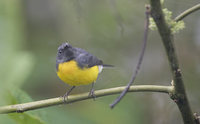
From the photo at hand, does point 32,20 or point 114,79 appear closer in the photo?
point 114,79

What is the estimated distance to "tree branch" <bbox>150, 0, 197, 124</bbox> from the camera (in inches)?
46.5

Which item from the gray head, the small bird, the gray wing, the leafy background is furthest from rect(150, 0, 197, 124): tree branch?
the gray head

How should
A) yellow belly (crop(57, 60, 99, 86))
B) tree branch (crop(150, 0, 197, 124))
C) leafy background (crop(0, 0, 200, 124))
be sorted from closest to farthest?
1. tree branch (crop(150, 0, 197, 124))
2. yellow belly (crop(57, 60, 99, 86))
3. leafy background (crop(0, 0, 200, 124))

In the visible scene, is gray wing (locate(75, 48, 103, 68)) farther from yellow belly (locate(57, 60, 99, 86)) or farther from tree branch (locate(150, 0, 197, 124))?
tree branch (locate(150, 0, 197, 124))

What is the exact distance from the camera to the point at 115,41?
5484 millimetres

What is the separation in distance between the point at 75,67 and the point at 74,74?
156 mm

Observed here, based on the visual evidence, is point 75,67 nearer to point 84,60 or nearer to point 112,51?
point 84,60

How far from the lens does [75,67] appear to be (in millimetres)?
3621

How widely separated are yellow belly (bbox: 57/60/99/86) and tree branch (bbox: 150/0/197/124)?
6.15 ft

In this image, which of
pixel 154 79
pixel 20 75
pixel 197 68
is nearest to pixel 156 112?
pixel 154 79

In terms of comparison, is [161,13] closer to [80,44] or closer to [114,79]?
[114,79]

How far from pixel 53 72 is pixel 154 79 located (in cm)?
157

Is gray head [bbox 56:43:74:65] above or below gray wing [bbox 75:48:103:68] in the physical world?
above

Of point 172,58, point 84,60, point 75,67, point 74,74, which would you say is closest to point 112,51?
point 84,60
